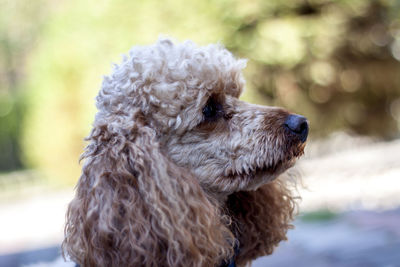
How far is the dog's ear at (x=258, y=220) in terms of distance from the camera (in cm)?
204

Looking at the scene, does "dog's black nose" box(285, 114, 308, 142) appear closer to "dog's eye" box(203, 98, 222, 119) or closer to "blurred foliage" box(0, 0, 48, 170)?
"dog's eye" box(203, 98, 222, 119)

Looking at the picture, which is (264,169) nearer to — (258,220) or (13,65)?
(258,220)

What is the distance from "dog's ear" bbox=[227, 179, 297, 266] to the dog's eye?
0.45 meters

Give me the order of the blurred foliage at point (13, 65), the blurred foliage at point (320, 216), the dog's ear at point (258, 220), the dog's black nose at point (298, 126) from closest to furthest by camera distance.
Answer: the dog's black nose at point (298, 126)
the dog's ear at point (258, 220)
the blurred foliage at point (320, 216)
the blurred foliage at point (13, 65)

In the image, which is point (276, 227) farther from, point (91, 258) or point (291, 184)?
point (91, 258)

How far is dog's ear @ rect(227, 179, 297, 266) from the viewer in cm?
204

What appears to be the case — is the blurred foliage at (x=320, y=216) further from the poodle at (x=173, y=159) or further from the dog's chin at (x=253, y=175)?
the dog's chin at (x=253, y=175)

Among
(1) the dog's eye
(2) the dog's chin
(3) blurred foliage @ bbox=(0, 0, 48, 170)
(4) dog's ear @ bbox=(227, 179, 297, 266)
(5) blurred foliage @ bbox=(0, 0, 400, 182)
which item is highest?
(3) blurred foliage @ bbox=(0, 0, 48, 170)

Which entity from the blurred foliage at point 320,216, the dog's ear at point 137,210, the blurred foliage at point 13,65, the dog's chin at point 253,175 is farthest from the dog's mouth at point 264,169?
the blurred foliage at point 13,65

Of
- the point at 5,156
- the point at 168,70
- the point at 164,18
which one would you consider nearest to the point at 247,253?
the point at 168,70

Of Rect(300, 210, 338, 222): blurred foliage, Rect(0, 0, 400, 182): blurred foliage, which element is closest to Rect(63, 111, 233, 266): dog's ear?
Rect(300, 210, 338, 222): blurred foliage

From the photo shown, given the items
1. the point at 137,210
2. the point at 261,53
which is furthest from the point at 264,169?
the point at 261,53

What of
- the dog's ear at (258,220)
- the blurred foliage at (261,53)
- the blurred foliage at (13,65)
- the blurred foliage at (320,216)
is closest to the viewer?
the dog's ear at (258,220)

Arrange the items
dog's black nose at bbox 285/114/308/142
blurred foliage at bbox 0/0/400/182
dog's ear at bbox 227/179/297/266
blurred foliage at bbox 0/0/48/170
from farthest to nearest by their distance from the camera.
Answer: blurred foliage at bbox 0/0/48/170 → blurred foliage at bbox 0/0/400/182 → dog's ear at bbox 227/179/297/266 → dog's black nose at bbox 285/114/308/142
